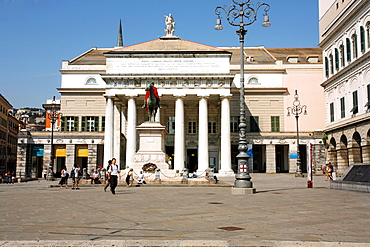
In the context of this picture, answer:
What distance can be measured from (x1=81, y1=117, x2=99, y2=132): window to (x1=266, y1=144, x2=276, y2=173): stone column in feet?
94.2

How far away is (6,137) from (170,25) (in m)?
43.1

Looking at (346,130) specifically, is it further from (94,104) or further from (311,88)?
(94,104)

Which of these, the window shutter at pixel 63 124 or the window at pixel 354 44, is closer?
the window at pixel 354 44

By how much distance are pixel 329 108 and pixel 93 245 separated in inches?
1917

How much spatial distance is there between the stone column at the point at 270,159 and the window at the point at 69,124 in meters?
32.2

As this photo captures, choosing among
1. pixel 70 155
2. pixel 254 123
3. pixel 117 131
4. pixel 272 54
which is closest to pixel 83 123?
pixel 70 155

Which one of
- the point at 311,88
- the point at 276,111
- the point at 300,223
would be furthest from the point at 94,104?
the point at 300,223

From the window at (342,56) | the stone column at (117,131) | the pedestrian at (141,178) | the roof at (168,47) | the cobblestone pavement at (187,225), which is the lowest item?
the cobblestone pavement at (187,225)

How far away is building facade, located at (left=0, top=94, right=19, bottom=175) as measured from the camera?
76938mm

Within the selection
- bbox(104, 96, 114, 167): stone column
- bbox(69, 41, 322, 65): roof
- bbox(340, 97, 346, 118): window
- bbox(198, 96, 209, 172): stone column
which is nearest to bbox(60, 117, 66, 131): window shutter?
bbox(69, 41, 322, 65): roof

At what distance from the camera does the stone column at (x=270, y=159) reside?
205ft

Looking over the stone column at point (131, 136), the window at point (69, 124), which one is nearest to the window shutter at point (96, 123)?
the window at point (69, 124)

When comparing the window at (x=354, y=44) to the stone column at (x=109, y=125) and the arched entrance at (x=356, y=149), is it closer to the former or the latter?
the arched entrance at (x=356, y=149)

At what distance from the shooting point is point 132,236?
8344 millimetres
